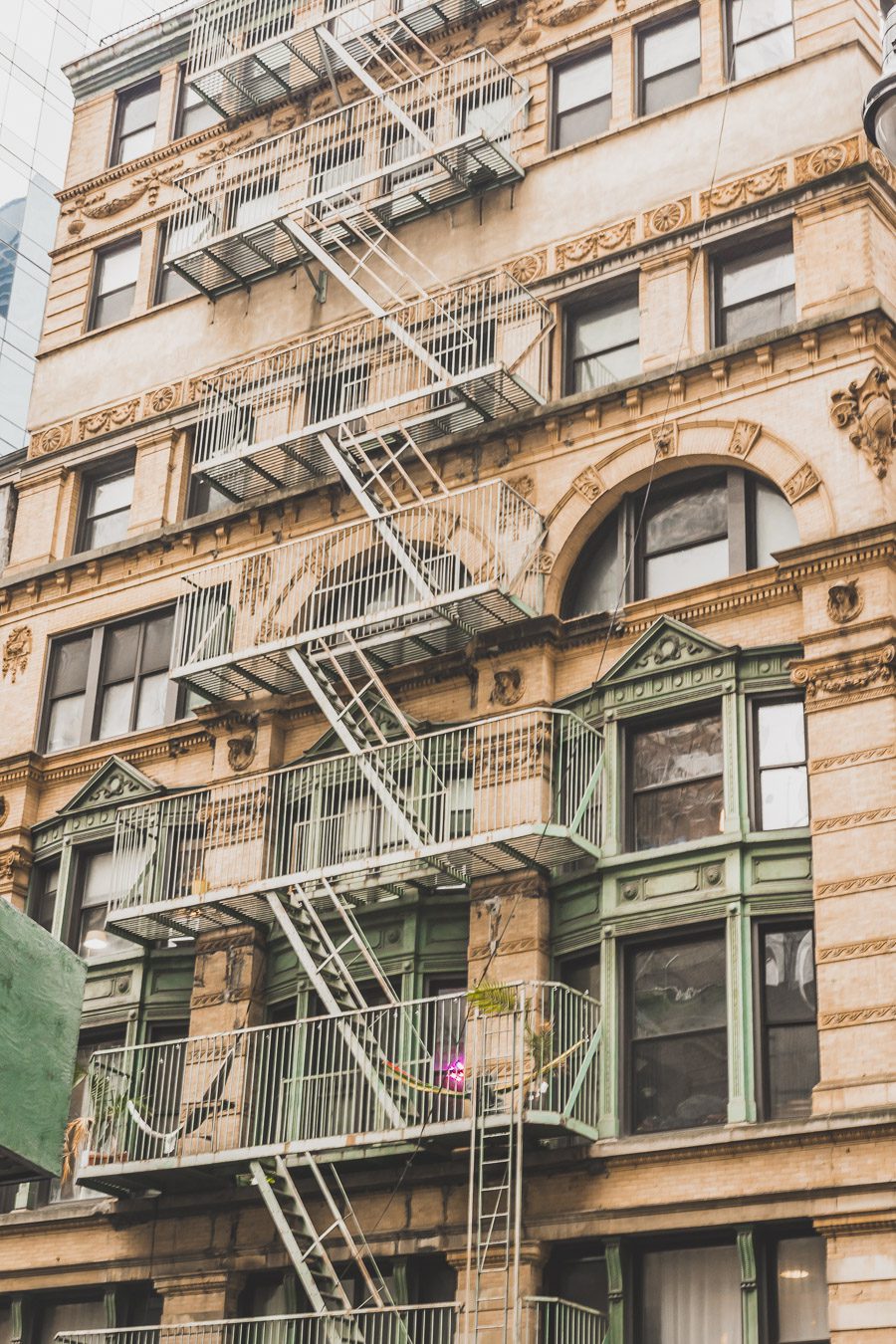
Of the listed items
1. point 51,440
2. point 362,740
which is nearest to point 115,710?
point 51,440

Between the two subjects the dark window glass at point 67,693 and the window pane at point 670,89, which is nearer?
the window pane at point 670,89

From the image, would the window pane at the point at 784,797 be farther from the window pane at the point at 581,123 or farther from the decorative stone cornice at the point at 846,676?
the window pane at the point at 581,123

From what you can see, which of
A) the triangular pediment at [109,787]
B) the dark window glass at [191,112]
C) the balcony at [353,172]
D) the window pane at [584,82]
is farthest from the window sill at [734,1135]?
the dark window glass at [191,112]

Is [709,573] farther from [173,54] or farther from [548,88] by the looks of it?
[173,54]

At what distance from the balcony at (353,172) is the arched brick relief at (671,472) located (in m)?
5.90

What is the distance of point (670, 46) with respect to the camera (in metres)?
28.4

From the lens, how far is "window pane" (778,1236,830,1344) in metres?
19.5

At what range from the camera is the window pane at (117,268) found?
3416cm

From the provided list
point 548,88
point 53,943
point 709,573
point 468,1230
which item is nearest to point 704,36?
point 548,88

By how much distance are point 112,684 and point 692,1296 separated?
559 inches

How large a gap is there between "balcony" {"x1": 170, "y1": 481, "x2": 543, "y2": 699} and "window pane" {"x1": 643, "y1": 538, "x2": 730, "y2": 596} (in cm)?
152

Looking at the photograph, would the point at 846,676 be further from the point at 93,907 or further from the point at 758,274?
the point at 93,907

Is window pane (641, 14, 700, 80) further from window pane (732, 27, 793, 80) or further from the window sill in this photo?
the window sill

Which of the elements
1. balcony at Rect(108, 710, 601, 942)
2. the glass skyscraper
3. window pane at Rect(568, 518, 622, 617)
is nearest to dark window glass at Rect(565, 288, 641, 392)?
window pane at Rect(568, 518, 622, 617)
